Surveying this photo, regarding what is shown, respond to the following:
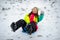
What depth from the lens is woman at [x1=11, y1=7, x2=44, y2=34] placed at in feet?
4.55

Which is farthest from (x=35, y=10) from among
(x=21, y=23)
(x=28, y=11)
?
(x=21, y=23)

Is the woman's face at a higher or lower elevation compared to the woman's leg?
higher

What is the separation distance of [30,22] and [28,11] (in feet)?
0.40

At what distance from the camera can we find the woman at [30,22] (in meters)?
1.39

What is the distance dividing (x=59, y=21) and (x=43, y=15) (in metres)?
0.18

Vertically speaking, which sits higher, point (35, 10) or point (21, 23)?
point (35, 10)

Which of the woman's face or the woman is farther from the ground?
the woman's face

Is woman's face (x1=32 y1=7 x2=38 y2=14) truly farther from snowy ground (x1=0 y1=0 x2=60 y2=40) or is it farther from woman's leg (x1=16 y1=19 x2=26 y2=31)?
woman's leg (x1=16 y1=19 x2=26 y2=31)

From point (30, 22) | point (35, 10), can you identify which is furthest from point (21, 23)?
point (35, 10)

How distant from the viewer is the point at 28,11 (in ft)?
4.70

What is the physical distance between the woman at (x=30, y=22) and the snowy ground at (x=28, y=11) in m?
0.04

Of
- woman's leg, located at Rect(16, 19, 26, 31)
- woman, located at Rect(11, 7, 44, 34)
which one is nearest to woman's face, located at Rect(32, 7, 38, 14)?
woman, located at Rect(11, 7, 44, 34)

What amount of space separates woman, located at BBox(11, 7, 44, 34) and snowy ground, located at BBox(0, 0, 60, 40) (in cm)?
4

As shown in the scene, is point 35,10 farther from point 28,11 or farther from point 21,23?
point 21,23
